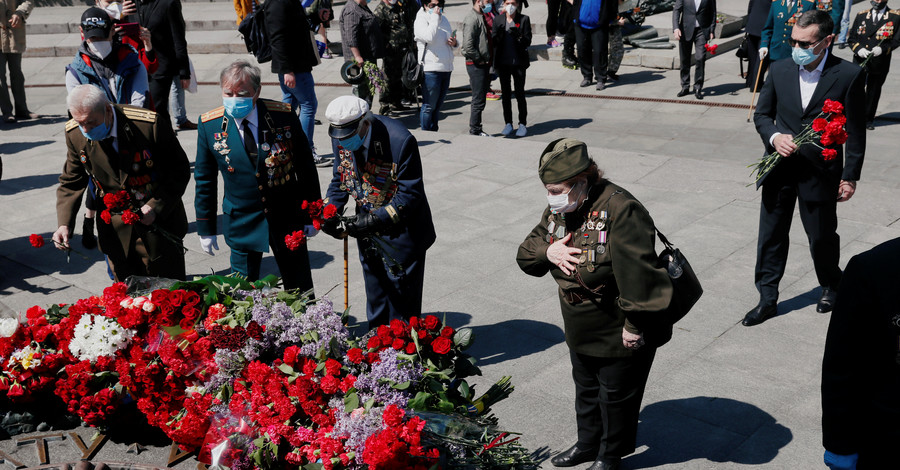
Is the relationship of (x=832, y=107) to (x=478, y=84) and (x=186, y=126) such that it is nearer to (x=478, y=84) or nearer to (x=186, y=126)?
(x=478, y=84)

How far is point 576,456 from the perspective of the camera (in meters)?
4.34

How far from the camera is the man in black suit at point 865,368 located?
2.70 meters

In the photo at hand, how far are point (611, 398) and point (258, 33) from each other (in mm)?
7356

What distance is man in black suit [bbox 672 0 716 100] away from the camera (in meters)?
12.4

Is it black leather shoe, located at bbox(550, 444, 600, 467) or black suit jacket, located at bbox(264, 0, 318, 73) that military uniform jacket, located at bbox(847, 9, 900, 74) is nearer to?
black suit jacket, located at bbox(264, 0, 318, 73)

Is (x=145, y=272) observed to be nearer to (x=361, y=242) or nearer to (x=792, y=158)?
(x=361, y=242)

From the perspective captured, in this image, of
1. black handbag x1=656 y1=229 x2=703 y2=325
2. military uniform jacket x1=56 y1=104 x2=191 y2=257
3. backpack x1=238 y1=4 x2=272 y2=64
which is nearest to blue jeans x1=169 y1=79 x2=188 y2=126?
backpack x1=238 y1=4 x2=272 y2=64

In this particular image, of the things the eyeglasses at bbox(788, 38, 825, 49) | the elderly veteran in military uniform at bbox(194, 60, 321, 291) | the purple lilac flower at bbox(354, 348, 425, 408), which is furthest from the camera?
the eyeglasses at bbox(788, 38, 825, 49)

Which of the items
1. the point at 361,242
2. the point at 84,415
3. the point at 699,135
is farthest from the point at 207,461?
the point at 699,135

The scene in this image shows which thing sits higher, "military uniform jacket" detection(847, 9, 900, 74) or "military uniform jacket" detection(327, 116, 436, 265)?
"military uniform jacket" detection(847, 9, 900, 74)

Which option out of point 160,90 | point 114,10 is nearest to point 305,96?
point 160,90

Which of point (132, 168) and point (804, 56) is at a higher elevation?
point (804, 56)

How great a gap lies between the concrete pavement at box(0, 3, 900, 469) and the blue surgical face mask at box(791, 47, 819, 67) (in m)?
1.74

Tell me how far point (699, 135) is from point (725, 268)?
453cm
